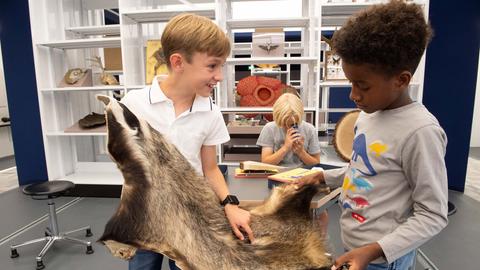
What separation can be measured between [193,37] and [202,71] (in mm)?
104

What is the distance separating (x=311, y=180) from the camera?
115cm

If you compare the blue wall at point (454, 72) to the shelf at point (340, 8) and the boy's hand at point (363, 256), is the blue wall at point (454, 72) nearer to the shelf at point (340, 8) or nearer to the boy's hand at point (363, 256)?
the shelf at point (340, 8)

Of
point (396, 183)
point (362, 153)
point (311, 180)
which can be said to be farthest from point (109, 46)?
point (396, 183)

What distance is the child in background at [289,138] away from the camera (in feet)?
6.52

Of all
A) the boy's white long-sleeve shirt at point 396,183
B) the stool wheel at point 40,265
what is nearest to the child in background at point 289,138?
the boy's white long-sleeve shirt at point 396,183

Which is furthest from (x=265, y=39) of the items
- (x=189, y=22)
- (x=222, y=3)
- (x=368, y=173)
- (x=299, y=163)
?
(x=368, y=173)

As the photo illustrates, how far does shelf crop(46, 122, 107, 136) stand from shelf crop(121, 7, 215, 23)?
125 cm

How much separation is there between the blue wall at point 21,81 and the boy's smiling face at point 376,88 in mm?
4295

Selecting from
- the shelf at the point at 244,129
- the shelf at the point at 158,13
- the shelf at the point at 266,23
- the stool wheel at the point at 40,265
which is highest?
the shelf at the point at 158,13

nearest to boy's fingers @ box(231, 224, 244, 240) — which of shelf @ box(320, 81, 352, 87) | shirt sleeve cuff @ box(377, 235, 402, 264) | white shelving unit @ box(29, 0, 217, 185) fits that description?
shirt sleeve cuff @ box(377, 235, 402, 264)

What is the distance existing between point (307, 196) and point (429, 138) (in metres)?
0.46

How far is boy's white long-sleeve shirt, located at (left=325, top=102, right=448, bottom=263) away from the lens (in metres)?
0.75

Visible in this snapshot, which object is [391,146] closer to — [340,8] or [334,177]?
[334,177]

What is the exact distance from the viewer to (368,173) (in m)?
0.89
